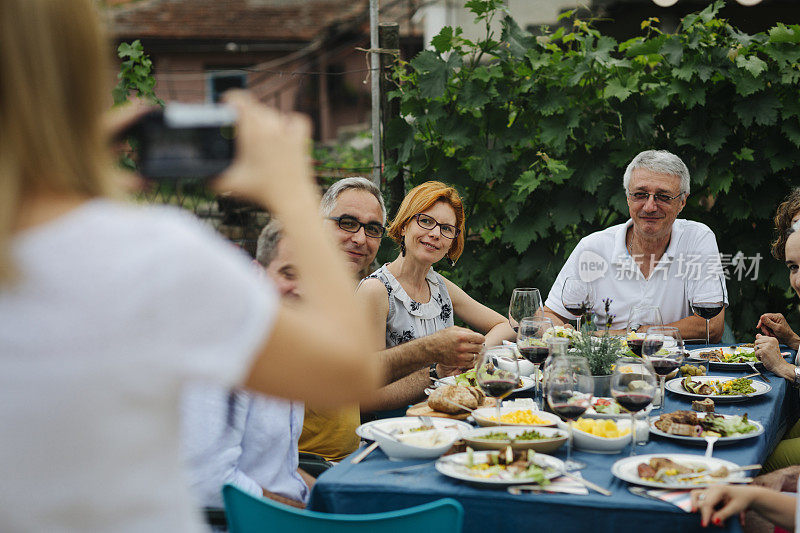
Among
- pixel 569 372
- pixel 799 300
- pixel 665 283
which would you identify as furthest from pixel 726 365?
pixel 799 300

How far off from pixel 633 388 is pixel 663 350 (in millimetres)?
488

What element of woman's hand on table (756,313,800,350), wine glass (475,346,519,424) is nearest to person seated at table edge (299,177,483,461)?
wine glass (475,346,519,424)

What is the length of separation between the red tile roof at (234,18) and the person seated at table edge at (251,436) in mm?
13746

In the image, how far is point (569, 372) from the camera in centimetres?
200

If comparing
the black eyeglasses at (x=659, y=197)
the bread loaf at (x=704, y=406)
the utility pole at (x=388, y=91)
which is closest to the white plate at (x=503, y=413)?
the bread loaf at (x=704, y=406)

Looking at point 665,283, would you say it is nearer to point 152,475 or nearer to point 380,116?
point 380,116

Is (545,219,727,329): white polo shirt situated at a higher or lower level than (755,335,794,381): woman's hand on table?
higher

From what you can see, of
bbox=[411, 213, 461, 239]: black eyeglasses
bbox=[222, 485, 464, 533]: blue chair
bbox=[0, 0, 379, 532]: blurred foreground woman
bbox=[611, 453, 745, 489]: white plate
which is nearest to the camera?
bbox=[0, 0, 379, 532]: blurred foreground woman

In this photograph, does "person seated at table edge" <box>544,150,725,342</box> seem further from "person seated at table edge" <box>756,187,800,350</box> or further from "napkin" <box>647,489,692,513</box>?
"napkin" <box>647,489,692,513</box>

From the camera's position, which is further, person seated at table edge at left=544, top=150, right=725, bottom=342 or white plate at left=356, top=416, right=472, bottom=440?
person seated at table edge at left=544, top=150, right=725, bottom=342

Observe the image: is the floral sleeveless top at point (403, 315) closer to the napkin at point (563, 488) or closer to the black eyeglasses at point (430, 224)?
the black eyeglasses at point (430, 224)

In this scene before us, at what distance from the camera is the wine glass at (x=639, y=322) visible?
2697 mm

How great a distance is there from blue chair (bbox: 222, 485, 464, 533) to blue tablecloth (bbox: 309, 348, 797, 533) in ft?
0.80

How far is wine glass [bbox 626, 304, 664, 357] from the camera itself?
2697mm
